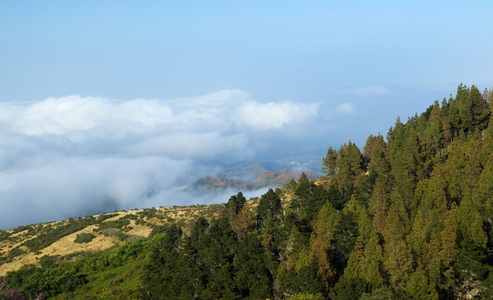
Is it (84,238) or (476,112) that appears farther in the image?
(84,238)

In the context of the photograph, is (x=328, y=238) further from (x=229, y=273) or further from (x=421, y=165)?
(x=421, y=165)

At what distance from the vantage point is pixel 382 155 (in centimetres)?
10262

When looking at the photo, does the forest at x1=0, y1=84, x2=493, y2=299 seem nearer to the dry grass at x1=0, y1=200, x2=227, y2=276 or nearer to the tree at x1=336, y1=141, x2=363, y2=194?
the tree at x1=336, y1=141, x2=363, y2=194

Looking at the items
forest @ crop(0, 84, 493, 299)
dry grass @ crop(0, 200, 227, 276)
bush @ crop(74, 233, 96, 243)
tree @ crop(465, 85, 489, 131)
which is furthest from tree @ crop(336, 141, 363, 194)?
bush @ crop(74, 233, 96, 243)

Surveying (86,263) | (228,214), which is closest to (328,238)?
(228,214)

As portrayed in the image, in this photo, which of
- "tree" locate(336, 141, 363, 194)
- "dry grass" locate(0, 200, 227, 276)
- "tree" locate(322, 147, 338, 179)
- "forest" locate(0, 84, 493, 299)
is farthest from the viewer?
"dry grass" locate(0, 200, 227, 276)

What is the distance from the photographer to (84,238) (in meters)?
125

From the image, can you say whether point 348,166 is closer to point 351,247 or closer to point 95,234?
point 351,247

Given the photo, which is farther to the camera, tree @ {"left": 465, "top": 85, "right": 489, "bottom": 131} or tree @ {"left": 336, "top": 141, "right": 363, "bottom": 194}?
tree @ {"left": 465, "top": 85, "right": 489, "bottom": 131}

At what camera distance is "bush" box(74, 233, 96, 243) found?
12369cm

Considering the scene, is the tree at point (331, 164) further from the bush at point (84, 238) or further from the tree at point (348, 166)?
the bush at point (84, 238)

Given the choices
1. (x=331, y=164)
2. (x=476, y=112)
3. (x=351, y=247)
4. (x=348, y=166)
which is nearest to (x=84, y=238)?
(x=331, y=164)

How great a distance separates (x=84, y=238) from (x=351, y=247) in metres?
99.3

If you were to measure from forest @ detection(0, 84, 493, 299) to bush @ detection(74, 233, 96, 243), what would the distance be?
19079 millimetres
